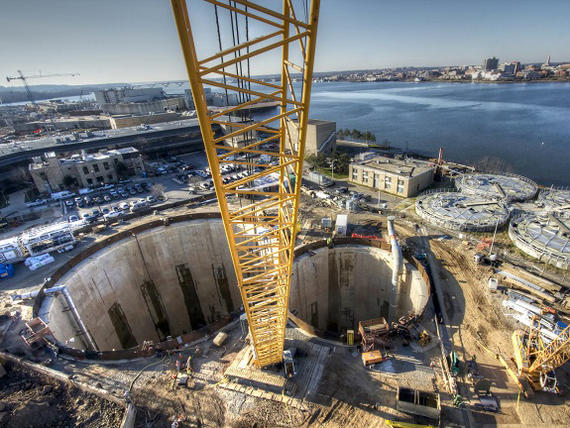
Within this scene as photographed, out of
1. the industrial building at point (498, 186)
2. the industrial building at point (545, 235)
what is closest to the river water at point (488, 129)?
the industrial building at point (498, 186)

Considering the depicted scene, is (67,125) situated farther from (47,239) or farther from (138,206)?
(47,239)

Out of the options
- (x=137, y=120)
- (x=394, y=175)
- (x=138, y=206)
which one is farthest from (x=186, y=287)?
(x=137, y=120)

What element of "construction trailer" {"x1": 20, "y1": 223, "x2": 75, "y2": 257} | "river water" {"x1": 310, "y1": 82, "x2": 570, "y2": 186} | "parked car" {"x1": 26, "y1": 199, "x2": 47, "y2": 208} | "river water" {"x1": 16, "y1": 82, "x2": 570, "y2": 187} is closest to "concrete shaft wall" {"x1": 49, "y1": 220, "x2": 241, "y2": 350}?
"construction trailer" {"x1": 20, "y1": 223, "x2": 75, "y2": 257}

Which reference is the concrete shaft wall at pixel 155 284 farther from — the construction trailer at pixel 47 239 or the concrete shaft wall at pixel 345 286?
the concrete shaft wall at pixel 345 286

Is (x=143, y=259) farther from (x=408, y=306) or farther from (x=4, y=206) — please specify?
(x=4, y=206)

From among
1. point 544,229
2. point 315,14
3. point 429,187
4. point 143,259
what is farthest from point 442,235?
point 143,259

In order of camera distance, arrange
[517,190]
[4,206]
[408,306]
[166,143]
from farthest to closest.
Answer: [166,143] < [4,206] < [517,190] < [408,306]
